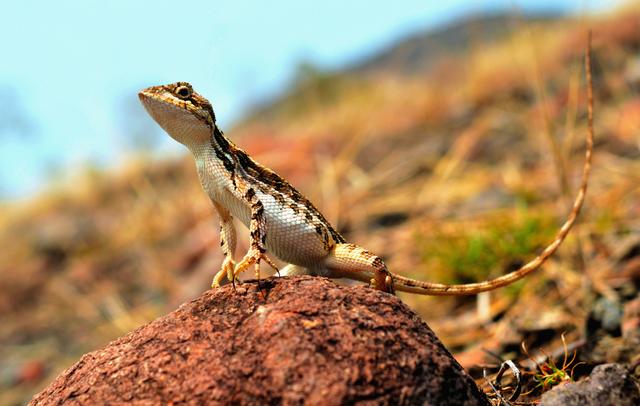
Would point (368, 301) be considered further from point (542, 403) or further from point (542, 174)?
point (542, 174)

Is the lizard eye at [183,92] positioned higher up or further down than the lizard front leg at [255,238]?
higher up

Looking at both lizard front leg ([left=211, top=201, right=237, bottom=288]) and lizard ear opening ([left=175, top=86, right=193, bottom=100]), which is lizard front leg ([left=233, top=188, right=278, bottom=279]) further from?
lizard ear opening ([left=175, top=86, right=193, bottom=100])

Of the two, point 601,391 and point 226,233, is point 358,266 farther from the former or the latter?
point 601,391

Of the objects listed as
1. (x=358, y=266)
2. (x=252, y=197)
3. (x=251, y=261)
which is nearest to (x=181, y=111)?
(x=252, y=197)

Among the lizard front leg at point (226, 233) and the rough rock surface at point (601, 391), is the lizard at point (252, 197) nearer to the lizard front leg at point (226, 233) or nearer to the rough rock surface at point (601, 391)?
the lizard front leg at point (226, 233)

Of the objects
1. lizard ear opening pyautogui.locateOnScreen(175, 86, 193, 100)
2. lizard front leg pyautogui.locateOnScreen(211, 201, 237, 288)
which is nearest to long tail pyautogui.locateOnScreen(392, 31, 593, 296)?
lizard front leg pyautogui.locateOnScreen(211, 201, 237, 288)

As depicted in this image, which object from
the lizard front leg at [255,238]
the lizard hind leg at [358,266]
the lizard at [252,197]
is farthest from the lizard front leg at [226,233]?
the lizard hind leg at [358,266]

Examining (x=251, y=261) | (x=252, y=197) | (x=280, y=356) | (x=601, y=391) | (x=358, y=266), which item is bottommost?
(x=601, y=391)
